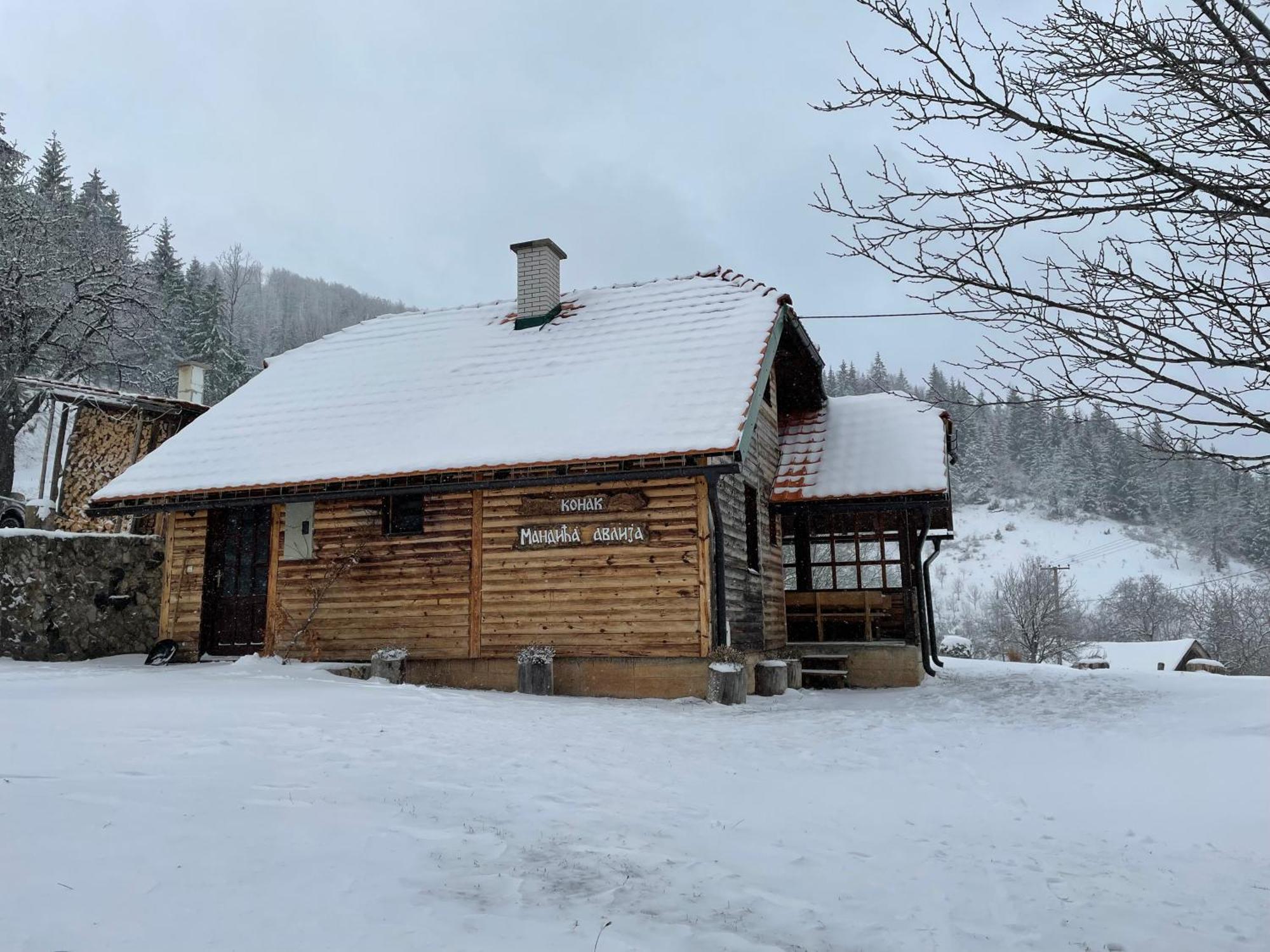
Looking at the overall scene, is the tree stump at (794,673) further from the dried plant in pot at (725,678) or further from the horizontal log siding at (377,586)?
the horizontal log siding at (377,586)

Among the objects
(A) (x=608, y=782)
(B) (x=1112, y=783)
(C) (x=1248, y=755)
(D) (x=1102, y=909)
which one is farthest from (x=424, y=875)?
(C) (x=1248, y=755)

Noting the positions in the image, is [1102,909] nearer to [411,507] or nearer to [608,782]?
[608,782]

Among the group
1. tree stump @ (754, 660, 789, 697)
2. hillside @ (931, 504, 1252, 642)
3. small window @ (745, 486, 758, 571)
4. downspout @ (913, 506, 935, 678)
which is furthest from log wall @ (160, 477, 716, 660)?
hillside @ (931, 504, 1252, 642)

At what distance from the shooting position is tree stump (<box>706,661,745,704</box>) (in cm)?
1152

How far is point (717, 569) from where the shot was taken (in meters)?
12.1

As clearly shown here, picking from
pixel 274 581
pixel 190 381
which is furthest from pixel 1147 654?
pixel 190 381

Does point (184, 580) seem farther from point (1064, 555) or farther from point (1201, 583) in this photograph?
point (1064, 555)

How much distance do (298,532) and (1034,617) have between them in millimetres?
32438

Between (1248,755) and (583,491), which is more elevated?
(583,491)

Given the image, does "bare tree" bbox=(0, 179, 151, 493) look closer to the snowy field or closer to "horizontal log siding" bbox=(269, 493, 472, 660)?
"horizontal log siding" bbox=(269, 493, 472, 660)

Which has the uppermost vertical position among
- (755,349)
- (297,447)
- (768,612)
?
(755,349)

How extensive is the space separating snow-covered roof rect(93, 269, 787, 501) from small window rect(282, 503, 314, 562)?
2.45 feet

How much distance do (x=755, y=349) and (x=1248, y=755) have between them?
26.2 feet

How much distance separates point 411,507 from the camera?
13.8m
